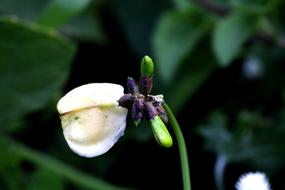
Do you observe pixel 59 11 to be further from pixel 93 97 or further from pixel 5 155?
pixel 93 97

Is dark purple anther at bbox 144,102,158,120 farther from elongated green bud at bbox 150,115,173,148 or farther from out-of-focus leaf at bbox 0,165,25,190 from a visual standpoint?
out-of-focus leaf at bbox 0,165,25,190

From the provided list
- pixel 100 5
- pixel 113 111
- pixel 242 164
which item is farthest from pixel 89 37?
pixel 113 111

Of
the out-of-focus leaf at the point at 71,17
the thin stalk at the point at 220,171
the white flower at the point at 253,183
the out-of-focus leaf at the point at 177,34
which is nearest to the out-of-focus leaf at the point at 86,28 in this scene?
the out-of-focus leaf at the point at 71,17

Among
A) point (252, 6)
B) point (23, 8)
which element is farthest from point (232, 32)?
point (23, 8)

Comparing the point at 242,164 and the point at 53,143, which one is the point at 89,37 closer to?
the point at 53,143

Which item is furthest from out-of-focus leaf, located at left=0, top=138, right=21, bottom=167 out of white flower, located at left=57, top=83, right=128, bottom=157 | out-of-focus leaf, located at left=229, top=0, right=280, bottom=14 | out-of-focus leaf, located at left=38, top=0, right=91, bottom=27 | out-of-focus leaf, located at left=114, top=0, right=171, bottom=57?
white flower, located at left=57, top=83, right=128, bottom=157
